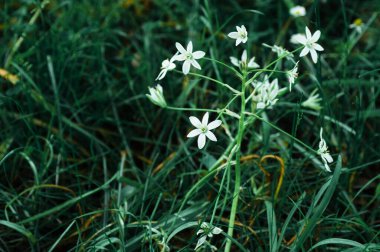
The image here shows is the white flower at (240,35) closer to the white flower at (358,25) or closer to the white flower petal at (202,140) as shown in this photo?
the white flower petal at (202,140)

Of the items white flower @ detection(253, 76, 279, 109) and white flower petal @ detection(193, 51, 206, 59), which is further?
white flower @ detection(253, 76, 279, 109)

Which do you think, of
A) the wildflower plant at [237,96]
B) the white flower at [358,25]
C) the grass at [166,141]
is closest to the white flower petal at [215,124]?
the wildflower plant at [237,96]

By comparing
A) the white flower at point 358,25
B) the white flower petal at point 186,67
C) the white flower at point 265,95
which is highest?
the white flower petal at point 186,67

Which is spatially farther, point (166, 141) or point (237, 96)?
point (166, 141)

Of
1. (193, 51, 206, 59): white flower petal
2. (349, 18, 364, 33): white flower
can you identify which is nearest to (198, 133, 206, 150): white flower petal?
(193, 51, 206, 59): white flower petal

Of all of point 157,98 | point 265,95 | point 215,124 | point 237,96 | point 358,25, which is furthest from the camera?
point 358,25

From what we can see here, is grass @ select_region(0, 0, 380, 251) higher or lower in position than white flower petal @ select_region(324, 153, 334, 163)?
lower

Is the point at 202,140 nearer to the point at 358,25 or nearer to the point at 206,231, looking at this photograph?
the point at 206,231

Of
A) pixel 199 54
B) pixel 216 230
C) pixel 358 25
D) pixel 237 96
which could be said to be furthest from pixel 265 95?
pixel 358 25

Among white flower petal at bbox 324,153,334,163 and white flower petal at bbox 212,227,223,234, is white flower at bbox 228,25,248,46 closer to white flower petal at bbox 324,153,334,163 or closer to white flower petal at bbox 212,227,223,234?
white flower petal at bbox 324,153,334,163
